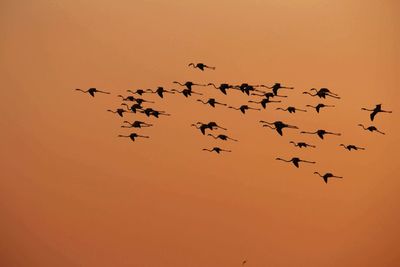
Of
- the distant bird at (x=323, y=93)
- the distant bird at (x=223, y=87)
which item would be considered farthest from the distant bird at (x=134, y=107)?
the distant bird at (x=323, y=93)

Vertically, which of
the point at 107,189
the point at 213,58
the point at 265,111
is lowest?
the point at 107,189

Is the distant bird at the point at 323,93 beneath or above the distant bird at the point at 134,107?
above

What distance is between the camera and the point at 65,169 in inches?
90.5

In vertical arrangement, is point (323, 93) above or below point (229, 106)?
above

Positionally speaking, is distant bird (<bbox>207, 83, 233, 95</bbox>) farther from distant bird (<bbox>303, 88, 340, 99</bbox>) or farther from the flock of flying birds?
distant bird (<bbox>303, 88, 340, 99</bbox>)

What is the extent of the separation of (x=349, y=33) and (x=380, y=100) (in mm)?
344

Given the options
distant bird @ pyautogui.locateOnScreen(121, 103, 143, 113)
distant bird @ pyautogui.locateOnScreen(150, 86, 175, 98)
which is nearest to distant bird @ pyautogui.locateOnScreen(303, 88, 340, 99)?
distant bird @ pyautogui.locateOnScreen(150, 86, 175, 98)

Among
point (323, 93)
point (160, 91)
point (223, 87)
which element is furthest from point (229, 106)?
point (323, 93)

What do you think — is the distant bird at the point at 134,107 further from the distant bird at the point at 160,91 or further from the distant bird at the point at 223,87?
the distant bird at the point at 223,87

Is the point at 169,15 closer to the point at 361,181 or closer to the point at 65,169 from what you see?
the point at 65,169

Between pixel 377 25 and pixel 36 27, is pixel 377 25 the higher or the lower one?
the higher one

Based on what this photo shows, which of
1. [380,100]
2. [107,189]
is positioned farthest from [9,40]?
[380,100]

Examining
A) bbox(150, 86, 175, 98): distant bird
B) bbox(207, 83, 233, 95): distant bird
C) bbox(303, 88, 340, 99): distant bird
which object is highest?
bbox(303, 88, 340, 99): distant bird

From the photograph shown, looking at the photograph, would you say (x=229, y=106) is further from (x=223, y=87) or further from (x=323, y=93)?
(x=323, y=93)
